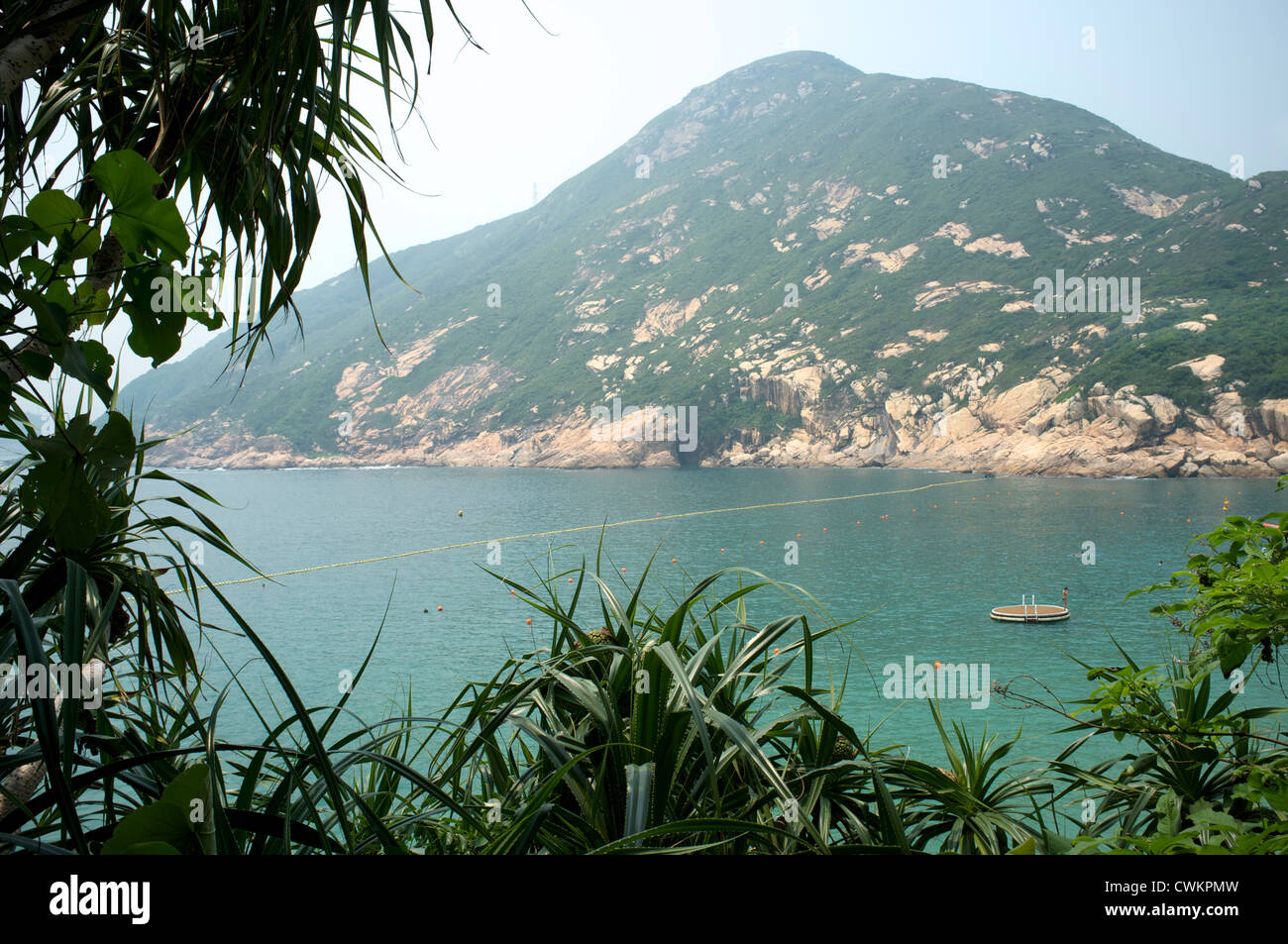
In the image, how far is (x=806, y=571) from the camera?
24.1m

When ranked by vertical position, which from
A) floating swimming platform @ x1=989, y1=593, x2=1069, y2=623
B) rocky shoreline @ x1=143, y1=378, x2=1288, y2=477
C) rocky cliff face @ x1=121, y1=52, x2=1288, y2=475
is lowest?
floating swimming platform @ x1=989, y1=593, x2=1069, y2=623

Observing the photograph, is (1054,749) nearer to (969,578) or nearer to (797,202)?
(969,578)

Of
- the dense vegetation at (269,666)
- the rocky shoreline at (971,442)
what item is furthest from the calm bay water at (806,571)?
the rocky shoreline at (971,442)

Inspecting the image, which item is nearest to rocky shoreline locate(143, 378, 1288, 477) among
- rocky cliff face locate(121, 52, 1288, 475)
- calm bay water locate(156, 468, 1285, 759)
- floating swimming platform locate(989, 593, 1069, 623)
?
rocky cliff face locate(121, 52, 1288, 475)

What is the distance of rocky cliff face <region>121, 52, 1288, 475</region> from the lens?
49906 mm

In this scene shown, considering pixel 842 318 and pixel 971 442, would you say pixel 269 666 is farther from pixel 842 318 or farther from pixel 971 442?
pixel 842 318

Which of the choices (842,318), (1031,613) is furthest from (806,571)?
(842,318)

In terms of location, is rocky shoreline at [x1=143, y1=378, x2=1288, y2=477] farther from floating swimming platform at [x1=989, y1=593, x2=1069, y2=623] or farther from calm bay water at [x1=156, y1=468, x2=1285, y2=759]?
floating swimming platform at [x1=989, y1=593, x2=1069, y2=623]

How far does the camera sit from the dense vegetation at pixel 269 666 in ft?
2.74

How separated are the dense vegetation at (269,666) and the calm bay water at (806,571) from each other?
19.2 inches

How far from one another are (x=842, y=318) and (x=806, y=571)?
58.5 metres

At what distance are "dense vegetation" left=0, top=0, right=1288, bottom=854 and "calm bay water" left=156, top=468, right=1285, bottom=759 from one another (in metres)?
0.49

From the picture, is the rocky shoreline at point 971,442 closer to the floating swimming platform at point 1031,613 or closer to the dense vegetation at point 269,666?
the floating swimming platform at point 1031,613
